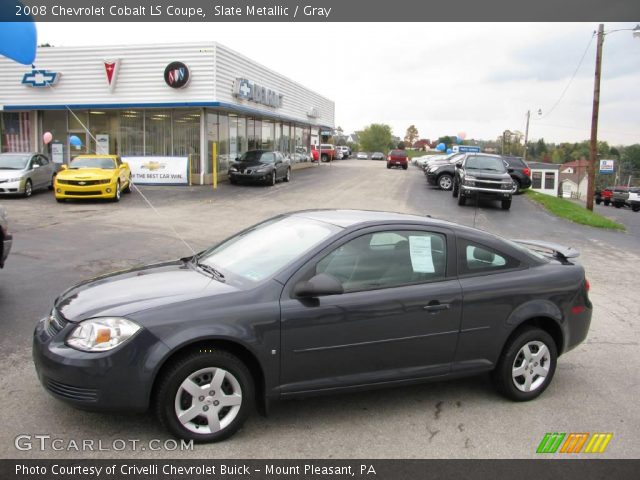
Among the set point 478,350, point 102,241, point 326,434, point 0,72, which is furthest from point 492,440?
point 0,72

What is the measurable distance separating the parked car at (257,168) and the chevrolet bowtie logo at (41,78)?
8701 millimetres

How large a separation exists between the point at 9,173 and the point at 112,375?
18622 mm

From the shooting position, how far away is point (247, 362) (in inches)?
152

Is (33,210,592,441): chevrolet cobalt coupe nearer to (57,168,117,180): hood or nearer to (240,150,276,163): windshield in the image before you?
(57,168,117,180): hood

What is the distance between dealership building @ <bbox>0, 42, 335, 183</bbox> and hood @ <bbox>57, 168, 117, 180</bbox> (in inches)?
224

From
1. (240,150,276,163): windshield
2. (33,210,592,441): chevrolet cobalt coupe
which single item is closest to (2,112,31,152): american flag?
(240,150,276,163): windshield

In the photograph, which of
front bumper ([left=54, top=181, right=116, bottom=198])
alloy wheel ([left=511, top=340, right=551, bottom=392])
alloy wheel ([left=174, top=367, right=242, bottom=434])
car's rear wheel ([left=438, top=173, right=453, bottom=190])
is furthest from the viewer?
car's rear wheel ([left=438, top=173, right=453, bottom=190])

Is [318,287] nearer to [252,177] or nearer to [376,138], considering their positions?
[252,177]

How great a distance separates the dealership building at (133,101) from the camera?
80.8 feet

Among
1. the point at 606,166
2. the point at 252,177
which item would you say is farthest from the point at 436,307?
the point at 606,166

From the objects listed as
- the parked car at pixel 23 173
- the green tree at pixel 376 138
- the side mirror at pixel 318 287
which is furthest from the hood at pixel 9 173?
the green tree at pixel 376 138

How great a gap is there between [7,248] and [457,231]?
5778 millimetres

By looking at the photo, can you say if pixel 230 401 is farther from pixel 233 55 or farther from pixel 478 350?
pixel 233 55

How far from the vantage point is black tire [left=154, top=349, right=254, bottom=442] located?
3621 mm
